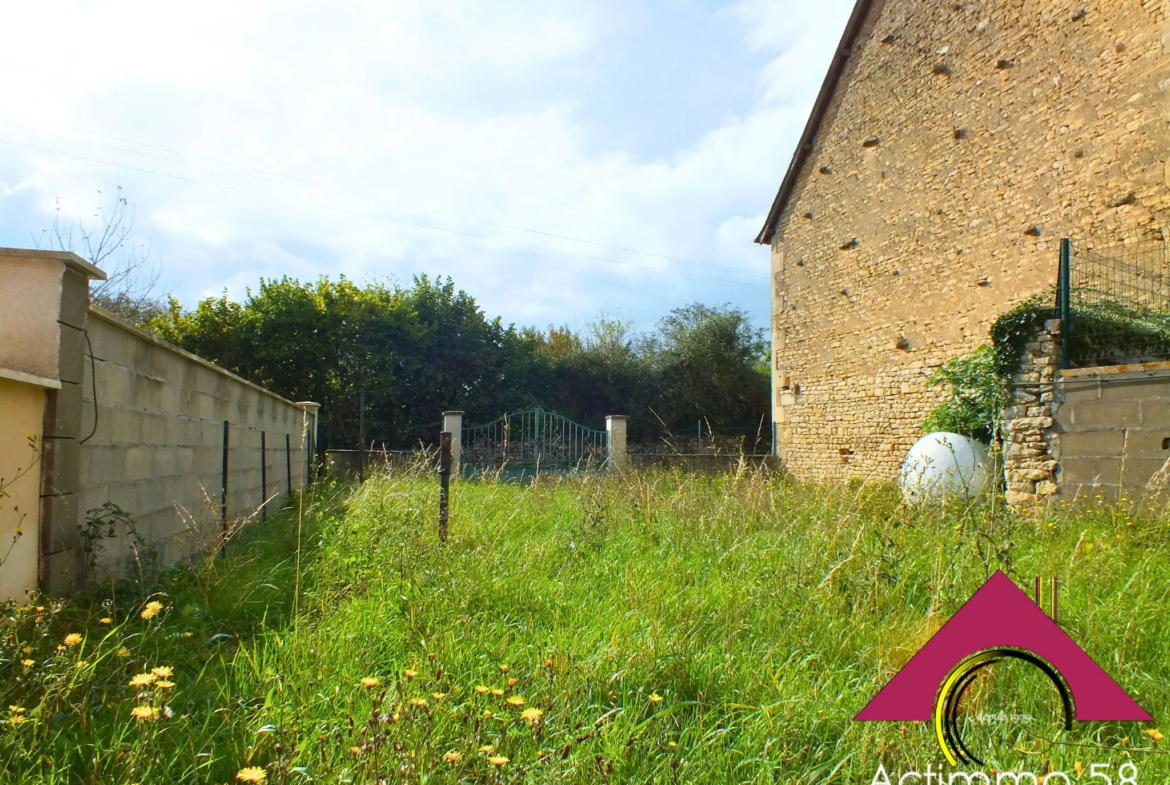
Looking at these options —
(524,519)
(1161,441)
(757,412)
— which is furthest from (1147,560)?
(757,412)

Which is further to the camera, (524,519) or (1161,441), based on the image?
(524,519)

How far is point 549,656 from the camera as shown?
2.65 meters

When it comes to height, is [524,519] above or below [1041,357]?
below

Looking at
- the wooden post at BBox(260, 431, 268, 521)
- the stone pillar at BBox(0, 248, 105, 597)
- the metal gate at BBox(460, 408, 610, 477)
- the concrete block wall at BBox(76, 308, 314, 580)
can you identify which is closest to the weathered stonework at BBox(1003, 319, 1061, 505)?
the concrete block wall at BBox(76, 308, 314, 580)

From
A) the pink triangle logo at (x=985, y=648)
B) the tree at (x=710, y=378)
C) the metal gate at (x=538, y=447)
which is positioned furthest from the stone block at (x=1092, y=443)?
the tree at (x=710, y=378)

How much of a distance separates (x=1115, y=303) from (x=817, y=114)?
7090mm

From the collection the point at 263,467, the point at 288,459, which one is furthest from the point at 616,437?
the point at 263,467

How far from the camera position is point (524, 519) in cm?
593

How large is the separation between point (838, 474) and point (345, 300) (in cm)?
1130

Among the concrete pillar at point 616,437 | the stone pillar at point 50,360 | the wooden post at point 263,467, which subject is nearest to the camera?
the stone pillar at point 50,360

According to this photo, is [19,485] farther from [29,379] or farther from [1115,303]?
[1115,303]

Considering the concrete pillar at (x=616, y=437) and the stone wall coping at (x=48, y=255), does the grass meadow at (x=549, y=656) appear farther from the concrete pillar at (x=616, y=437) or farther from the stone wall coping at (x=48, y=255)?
the concrete pillar at (x=616, y=437)

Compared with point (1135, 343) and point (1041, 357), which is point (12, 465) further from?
point (1135, 343)

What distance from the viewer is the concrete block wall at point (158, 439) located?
3.48 metres
